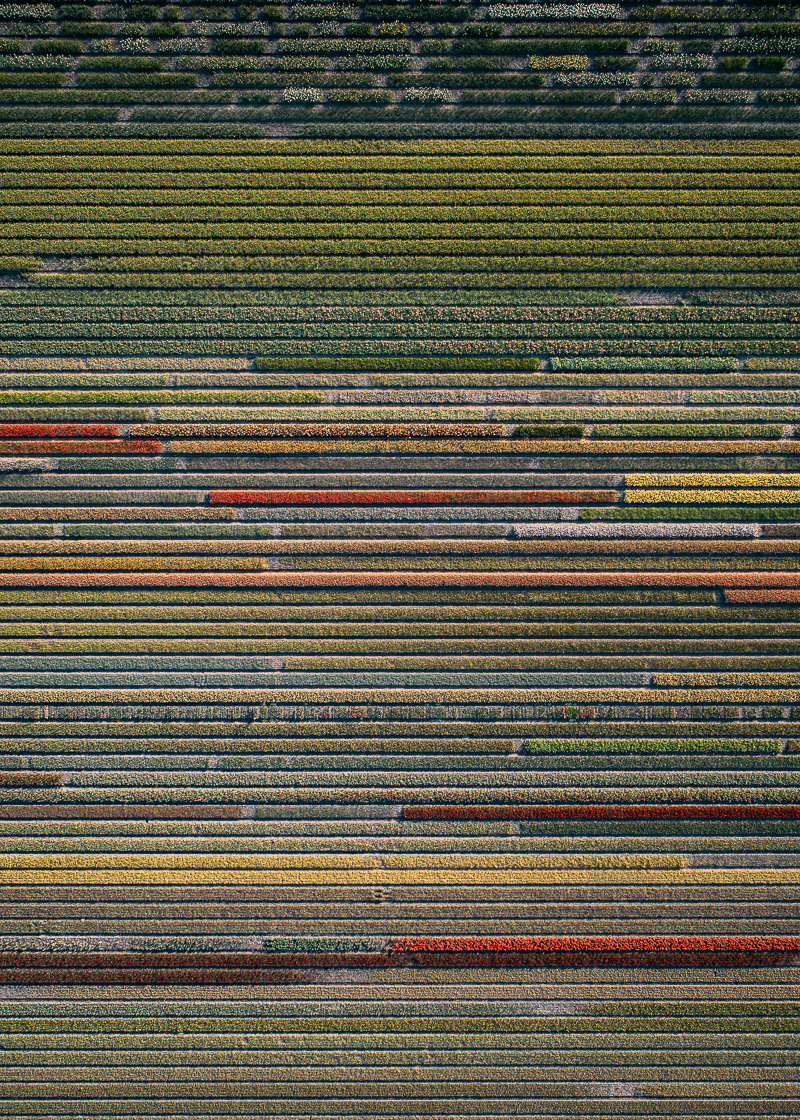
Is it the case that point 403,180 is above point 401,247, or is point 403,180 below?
above

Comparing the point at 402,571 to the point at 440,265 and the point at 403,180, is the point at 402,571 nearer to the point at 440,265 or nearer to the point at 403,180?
the point at 440,265

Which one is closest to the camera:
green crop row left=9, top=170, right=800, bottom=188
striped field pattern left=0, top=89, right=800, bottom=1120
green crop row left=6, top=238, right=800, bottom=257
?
striped field pattern left=0, top=89, right=800, bottom=1120

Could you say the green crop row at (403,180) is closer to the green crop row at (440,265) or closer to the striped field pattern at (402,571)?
the striped field pattern at (402,571)

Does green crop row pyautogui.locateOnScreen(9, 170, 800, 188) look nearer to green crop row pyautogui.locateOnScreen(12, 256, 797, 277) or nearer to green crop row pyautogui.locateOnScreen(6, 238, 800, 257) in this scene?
green crop row pyautogui.locateOnScreen(6, 238, 800, 257)

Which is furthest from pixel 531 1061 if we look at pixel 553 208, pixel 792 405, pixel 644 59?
pixel 644 59

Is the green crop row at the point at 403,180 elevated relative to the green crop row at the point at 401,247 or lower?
elevated

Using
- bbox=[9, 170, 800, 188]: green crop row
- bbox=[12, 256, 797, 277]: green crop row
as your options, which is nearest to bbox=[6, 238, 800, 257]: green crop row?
bbox=[12, 256, 797, 277]: green crop row

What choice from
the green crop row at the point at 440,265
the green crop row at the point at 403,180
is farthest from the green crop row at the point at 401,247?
the green crop row at the point at 403,180

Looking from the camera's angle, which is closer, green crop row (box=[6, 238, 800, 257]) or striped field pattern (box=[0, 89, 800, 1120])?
striped field pattern (box=[0, 89, 800, 1120])

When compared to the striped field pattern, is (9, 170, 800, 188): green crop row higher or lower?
higher

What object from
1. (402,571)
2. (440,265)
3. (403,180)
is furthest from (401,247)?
(402,571)

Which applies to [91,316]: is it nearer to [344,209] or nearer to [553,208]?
[344,209]
